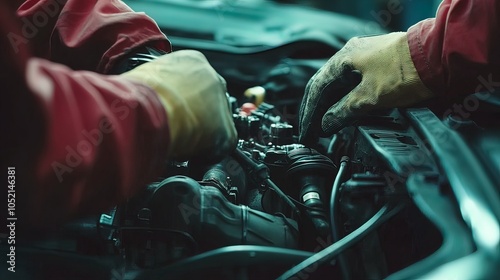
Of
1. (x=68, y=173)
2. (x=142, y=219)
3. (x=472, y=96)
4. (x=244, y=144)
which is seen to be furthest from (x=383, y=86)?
(x=68, y=173)

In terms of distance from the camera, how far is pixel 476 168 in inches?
33.6

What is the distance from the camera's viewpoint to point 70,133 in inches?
28.3

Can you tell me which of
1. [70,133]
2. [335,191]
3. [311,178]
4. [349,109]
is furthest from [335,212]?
[70,133]

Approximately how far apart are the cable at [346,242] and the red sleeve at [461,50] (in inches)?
14.7

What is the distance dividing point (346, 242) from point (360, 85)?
1.47 feet

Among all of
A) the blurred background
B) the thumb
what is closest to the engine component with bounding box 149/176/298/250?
the thumb

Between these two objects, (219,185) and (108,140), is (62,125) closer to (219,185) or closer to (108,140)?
(108,140)

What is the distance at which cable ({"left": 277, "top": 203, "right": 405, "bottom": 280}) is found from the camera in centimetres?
86

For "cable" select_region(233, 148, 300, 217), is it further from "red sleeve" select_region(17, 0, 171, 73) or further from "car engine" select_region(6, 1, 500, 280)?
"red sleeve" select_region(17, 0, 171, 73)

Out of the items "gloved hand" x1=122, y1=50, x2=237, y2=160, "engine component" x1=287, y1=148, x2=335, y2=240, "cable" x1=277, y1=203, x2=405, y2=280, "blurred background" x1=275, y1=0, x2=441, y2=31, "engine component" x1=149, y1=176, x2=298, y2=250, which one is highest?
"gloved hand" x1=122, y1=50, x2=237, y2=160

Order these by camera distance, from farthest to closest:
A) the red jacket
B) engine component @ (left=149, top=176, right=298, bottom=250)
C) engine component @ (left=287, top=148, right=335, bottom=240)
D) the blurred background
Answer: the blurred background < engine component @ (left=287, top=148, right=335, bottom=240) < engine component @ (left=149, top=176, right=298, bottom=250) < the red jacket

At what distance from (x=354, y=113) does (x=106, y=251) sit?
60cm

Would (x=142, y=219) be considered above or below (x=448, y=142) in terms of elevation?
below

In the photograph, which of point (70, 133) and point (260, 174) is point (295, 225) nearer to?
point (260, 174)
